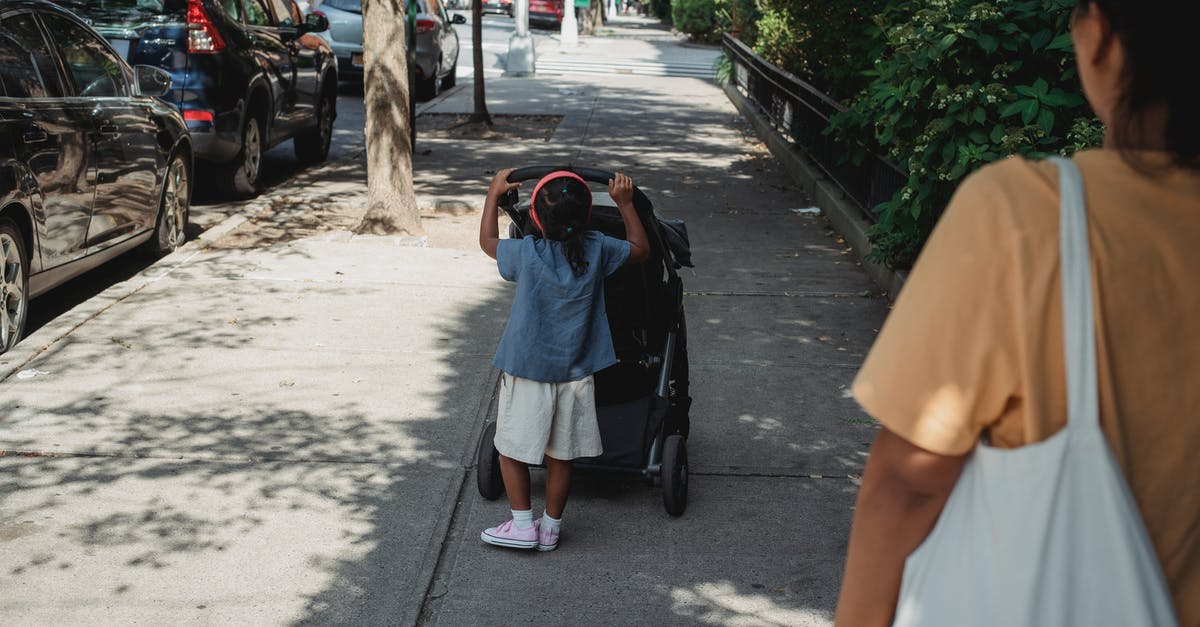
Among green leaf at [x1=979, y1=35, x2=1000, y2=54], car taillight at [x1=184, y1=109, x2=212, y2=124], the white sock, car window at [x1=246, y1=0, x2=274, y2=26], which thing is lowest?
the white sock

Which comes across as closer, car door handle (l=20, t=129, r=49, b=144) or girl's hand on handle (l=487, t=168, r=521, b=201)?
girl's hand on handle (l=487, t=168, r=521, b=201)

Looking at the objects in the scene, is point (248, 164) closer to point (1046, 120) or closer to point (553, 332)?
point (1046, 120)

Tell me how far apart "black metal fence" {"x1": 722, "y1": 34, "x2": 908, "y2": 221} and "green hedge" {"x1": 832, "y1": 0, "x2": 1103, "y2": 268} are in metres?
0.75

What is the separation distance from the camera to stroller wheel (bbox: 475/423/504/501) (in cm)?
479

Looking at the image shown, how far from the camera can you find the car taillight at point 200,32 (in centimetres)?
1016

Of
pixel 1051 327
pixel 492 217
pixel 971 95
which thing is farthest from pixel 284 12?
pixel 1051 327

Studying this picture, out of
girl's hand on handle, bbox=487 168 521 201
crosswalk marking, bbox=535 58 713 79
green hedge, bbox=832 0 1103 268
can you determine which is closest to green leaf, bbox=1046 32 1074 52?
green hedge, bbox=832 0 1103 268

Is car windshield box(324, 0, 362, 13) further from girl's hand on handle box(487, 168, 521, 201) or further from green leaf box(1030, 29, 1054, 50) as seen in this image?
girl's hand on handle box(487, 168, 521, 201)

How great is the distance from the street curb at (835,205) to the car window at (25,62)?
5173mm

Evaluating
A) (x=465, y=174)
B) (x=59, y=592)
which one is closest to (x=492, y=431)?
(x=59, y=592)

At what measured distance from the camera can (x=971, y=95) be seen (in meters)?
6.47

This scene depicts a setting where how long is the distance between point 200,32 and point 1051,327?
388 inches

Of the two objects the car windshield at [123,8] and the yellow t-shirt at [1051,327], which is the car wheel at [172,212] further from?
the yellow t-shirt at [1051,327]

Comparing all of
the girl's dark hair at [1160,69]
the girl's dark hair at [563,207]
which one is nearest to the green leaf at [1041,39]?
the girl's dark hair at [563,207]
